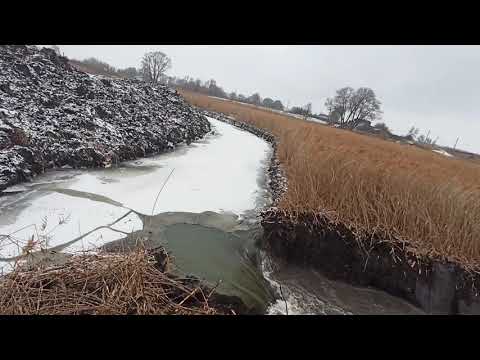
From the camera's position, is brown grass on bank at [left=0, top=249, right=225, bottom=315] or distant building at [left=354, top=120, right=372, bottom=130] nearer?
brown grass on bank at [left=0, top=249, right=225, bottom=315]

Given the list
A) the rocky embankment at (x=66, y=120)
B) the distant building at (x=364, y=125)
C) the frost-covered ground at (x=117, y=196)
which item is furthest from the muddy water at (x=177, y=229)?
the distant building at (x=364, y=125)

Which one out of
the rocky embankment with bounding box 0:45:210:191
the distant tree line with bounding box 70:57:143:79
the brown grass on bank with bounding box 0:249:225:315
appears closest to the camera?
the brown grass on bank with bounding box 0:249:225:315

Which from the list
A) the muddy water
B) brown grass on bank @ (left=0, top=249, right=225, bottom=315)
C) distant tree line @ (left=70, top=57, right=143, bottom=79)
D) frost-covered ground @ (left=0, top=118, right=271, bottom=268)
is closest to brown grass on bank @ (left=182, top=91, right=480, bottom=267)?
the muddy water

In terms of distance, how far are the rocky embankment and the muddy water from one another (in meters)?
0.32

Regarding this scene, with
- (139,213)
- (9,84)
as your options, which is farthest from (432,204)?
(9,84)

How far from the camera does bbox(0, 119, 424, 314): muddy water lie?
1.93m

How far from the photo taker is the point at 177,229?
2.57 meters

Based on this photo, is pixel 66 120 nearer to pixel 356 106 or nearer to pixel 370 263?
pixel 370 263

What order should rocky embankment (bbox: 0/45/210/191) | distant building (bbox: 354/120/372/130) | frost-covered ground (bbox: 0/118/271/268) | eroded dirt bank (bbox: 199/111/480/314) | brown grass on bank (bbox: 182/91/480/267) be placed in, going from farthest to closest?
distant building (bbox: 354/120/372/130), rocky embankment (bbox: 0/45/210/191), frost-covered ground (bbox: 0/118/271/268), brown grass on bank (bbox: 182/91/480/267), eroded dirt bank (bbox: 199/111/480/314)

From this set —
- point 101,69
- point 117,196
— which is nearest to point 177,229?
point 117,196

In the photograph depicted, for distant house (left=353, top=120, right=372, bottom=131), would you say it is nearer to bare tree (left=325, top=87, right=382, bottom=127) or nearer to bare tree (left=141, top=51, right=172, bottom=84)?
bare tree (left=325, top=87, right=382, bottom=127)

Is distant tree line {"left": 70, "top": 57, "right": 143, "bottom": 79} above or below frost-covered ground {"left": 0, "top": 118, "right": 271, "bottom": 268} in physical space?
Answer: above

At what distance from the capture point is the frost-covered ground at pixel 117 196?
2.20m

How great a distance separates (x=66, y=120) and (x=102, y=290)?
406 cm
